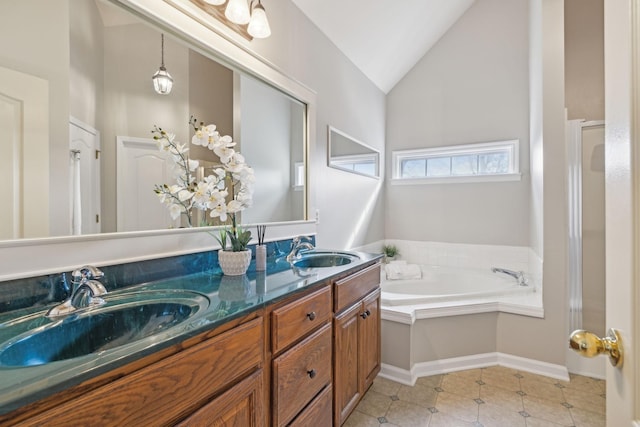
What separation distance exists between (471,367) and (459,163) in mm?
2132

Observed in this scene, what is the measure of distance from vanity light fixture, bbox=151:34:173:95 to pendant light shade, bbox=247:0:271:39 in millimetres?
491

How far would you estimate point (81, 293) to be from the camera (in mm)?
882

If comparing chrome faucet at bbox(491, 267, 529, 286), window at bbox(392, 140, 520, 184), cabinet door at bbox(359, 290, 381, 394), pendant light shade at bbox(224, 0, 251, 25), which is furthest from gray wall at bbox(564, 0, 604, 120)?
pendant light shade at bbox(224, 0, 251, 25)

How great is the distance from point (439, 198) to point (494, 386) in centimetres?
201

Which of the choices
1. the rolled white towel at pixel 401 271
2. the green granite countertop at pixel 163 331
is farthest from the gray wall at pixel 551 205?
the green granite countertop at pixel 163 331

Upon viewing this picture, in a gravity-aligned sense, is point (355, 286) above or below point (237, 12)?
below

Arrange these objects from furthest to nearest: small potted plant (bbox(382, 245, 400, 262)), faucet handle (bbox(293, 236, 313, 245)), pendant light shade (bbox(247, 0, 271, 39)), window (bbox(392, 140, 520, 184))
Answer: small potted plant (bbox(382, 245, 400, 262)) → window (bbox(392, 140, 520, 184)) → faucet handle (bbox(293, 236, 313, 245)) → pendant light shade (bbox(247, 0, 271, 39))

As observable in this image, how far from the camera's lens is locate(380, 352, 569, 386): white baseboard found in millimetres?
2238

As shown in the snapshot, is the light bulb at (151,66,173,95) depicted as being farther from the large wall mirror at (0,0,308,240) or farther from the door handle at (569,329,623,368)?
the door handle at (569,329,623,368)

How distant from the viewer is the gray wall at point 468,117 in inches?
127

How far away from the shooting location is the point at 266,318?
1.08 m

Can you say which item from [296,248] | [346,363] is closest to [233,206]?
[296,248]

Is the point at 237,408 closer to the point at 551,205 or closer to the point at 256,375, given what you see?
the point at 256,375

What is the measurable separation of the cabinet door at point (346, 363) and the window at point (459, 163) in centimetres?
239
